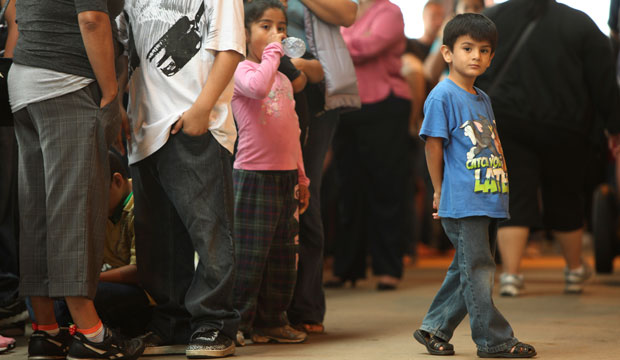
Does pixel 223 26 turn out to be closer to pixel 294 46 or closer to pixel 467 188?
pixel 294 46

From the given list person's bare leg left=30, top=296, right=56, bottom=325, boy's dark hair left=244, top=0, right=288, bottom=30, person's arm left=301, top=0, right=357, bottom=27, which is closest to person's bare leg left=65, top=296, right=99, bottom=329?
person's bare leg left=30, top=296, right=56, bottom=325

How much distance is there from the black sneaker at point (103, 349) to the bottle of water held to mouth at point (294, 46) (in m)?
1.20

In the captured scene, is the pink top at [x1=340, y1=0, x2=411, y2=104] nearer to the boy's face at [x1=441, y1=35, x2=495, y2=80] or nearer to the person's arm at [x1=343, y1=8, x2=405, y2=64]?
the person's arm at [x1=343, y1=8, x2=405, y2=64]

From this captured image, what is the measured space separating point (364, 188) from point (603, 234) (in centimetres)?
156

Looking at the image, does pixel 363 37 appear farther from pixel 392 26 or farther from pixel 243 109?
pixel 243 109

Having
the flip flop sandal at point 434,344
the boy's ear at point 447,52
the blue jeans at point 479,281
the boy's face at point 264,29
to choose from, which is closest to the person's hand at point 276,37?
the boy's face at point 264,29

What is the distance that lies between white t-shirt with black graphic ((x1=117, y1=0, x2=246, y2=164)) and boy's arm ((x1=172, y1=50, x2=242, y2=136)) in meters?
0.03

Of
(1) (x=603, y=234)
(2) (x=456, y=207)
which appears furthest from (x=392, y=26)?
(2) (x=456, y=207)

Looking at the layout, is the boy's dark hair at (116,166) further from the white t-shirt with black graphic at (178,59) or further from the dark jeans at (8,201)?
the dark jeans at (8,201)

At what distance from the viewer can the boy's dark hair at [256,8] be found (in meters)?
3.25

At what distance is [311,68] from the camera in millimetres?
3594

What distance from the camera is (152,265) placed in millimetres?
3012

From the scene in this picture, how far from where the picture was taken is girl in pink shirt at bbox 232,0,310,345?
3156 millimetres

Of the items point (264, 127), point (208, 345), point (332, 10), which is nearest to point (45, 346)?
point (208, 345)
